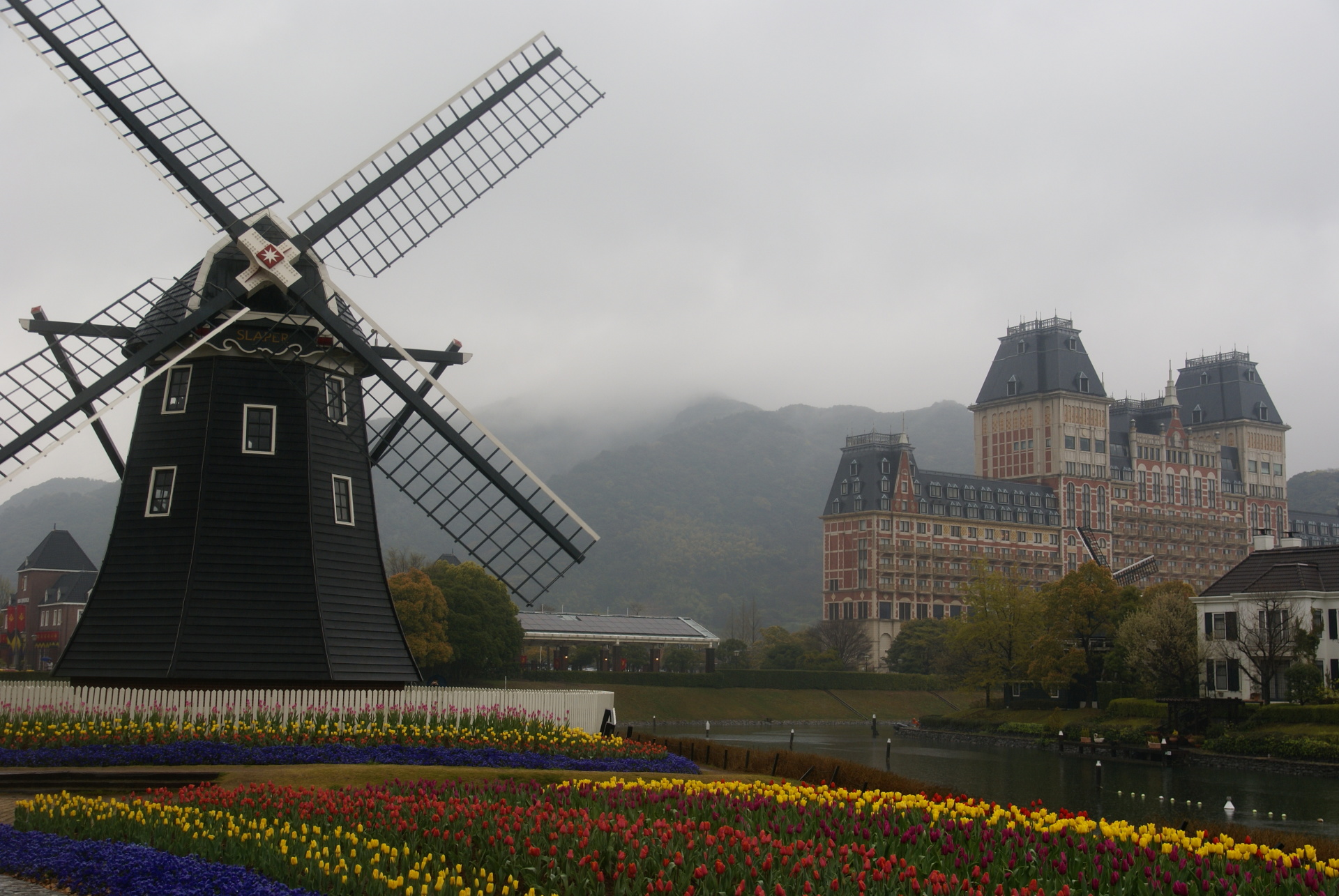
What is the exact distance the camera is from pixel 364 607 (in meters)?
26.1

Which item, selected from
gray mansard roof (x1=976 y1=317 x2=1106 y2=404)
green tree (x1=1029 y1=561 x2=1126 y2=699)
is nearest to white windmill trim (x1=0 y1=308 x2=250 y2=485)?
green tree (x1=1029 y1=561 x2=1126 y2=699)

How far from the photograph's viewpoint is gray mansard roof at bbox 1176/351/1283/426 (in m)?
148

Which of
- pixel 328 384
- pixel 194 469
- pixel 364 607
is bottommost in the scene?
pixel 364 607

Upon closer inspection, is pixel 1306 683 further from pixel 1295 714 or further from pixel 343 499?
pixel 343 499

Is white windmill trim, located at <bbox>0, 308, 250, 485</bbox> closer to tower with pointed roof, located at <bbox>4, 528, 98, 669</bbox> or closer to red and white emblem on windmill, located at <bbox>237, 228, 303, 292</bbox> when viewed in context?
red and white emblem on windmill, located at <bbox>237, 228, 303, 292</bbox>

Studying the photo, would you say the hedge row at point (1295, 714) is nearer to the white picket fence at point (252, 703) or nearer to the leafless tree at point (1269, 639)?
the leafless tree at point (1269, 639)

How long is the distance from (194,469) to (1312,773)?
41180 millimetres

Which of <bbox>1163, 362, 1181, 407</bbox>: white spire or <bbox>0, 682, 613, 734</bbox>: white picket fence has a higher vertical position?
<bbox>1163, 362, 1181, 407</bbox>: white spire

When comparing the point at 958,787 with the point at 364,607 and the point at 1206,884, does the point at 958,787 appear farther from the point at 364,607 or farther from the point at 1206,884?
the point at 1206,884

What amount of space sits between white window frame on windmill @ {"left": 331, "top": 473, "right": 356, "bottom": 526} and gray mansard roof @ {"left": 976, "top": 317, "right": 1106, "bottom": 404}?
11657cm

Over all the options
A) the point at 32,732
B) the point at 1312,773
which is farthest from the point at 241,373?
the point at 1312,773

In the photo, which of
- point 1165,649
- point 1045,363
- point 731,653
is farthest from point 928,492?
point 1165,649

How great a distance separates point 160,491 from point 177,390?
88.5 inches

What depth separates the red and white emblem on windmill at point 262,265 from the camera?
25.5m
